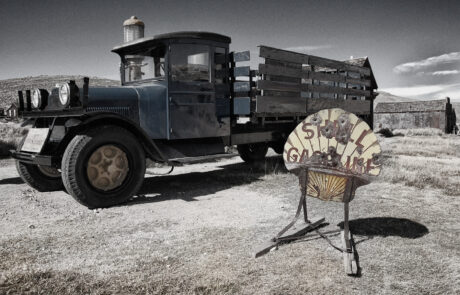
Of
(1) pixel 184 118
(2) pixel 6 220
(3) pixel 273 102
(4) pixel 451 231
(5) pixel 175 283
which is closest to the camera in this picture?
(5) pixel 175 283

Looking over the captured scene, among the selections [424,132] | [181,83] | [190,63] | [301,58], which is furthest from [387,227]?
[424,132]

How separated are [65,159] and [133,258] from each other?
194 cm

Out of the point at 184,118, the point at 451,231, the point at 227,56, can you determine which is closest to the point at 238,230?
the point at 451,231

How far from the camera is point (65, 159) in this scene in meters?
4.18

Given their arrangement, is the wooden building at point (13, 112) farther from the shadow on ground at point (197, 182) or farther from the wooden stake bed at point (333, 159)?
the wooden stake bed at point (333, 159)

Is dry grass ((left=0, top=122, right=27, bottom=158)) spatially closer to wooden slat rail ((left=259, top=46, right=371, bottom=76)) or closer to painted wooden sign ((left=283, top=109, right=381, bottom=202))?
wooden slat rail ((left=259, top=46, right=371, bottom=76))

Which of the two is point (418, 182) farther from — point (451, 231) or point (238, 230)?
point (238, 230)

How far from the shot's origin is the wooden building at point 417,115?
2177cm

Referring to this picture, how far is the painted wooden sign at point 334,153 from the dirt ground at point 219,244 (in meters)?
0.53

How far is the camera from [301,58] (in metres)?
6.96

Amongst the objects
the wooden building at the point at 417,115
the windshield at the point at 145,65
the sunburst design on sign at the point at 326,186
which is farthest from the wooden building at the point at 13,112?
the wooden building at the point at 417,115

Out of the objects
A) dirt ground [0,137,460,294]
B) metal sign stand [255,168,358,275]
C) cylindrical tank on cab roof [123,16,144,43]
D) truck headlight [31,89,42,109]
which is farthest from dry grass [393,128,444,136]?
truck headlight [31,89,42,109]

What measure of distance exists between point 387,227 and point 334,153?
1106mm

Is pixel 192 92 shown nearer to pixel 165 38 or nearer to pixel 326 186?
pixel 165 38
